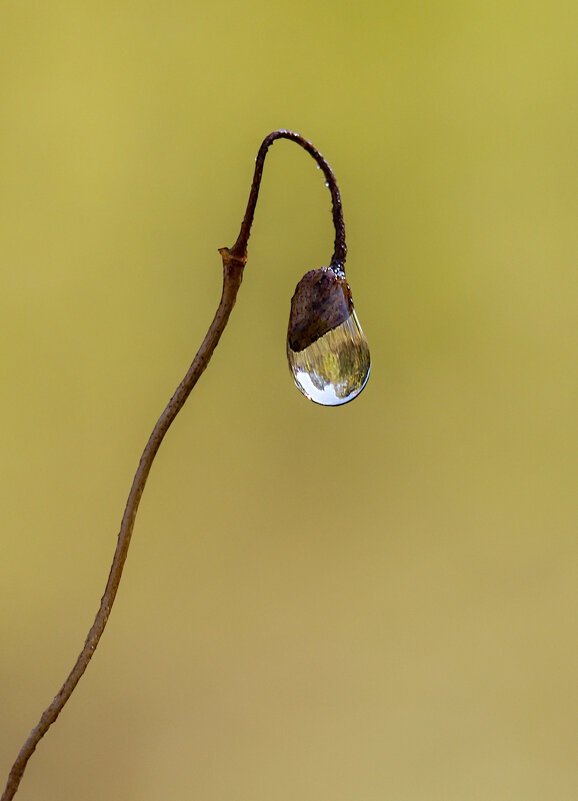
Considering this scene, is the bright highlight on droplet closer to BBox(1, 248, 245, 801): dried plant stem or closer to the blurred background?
BBox(1, 248, 245, 801): dried plant stem

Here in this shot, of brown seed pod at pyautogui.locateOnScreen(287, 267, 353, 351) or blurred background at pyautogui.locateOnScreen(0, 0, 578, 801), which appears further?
blurred background at pyautogui.locateOnScreen(0, 0, 578, 801)

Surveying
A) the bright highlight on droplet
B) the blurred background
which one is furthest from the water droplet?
the blurred background

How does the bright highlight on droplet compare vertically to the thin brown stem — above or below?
below

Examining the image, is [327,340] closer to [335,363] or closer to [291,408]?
[335,363]

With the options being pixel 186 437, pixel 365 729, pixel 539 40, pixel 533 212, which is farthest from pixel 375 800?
pixel 539 40

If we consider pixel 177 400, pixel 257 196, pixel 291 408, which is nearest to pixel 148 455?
pixel 177 400

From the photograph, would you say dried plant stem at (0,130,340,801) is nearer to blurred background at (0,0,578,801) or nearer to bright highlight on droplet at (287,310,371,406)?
bright highlight on droplet at (287,310,371,406)

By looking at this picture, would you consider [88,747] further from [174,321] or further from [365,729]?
[174,321]
